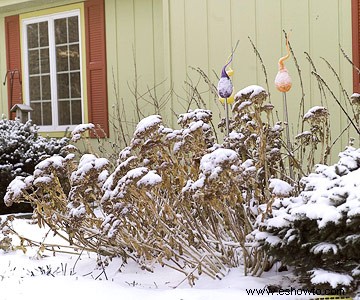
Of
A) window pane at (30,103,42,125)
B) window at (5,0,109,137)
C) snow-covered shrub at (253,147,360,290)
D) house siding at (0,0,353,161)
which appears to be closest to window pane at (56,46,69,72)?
window at (5,0,109,137)

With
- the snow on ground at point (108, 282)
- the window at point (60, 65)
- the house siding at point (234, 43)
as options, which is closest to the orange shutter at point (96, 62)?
the window at point (60, 65)

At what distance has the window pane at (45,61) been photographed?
888 centimetres

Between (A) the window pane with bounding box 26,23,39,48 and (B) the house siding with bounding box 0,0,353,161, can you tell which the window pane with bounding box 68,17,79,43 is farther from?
(B) the house siding with bounding box 0,0,353,161

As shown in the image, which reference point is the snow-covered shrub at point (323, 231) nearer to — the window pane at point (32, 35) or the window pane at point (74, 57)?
the window pane at point (74, 57)

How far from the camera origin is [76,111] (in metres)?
8.59

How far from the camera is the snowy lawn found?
118 inches

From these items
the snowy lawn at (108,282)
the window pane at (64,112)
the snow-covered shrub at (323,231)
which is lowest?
the snowy lawn at (108,282)

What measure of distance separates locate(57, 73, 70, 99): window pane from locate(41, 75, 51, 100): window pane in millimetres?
214

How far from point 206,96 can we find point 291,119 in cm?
104

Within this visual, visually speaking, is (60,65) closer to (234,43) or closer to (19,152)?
(19,152)

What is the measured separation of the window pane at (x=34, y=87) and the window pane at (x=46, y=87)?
78 mm

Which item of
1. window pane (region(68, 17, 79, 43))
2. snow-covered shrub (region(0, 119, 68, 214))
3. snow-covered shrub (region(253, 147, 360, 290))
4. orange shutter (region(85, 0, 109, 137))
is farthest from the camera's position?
window pane (region(68, 17, 79, 43))

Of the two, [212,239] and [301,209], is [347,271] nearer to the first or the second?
[301,209]

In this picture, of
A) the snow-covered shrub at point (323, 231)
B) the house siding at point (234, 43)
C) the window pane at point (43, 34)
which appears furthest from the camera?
the window pane at point (43, 34)
